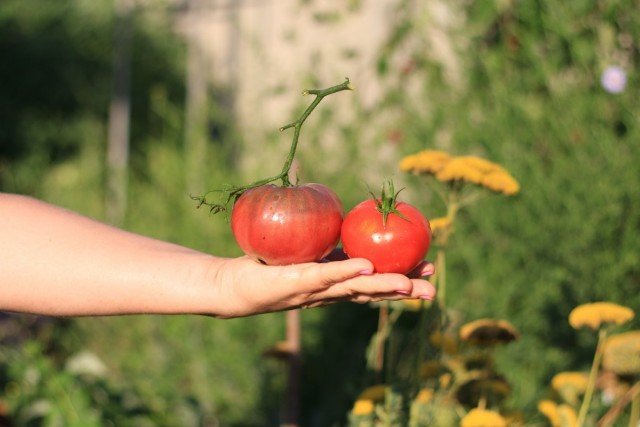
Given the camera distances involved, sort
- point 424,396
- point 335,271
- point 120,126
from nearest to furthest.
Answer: point 335,271, point 424,396, point 120,126

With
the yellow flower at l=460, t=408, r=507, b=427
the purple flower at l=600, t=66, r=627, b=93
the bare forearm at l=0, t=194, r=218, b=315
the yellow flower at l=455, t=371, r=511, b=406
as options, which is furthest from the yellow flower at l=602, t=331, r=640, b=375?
the purple flower at l=600, t=66, r=627, b=93

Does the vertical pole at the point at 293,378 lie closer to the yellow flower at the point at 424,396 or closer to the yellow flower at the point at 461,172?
→ the yellow flower at the point at 424,396

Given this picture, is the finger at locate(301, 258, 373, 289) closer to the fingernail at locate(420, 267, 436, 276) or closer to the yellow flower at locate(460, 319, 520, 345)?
the fingernail at locate(420, 267, 436, 276)

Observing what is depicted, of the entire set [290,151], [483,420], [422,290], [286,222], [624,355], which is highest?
[290,151]

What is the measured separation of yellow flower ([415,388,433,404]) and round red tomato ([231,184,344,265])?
0.59 metres

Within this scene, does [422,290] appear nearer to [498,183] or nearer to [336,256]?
[336,256]

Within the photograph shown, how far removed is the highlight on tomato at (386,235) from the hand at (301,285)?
0.14ft

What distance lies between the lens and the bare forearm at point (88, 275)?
1.74m

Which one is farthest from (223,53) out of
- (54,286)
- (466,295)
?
(54,286)

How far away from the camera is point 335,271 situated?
1.47m

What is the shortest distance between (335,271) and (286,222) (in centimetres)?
13

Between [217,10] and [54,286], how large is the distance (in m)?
5.10

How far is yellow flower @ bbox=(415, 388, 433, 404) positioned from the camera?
79.8 inches

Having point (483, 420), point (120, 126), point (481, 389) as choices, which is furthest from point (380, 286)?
point (120, 126)
